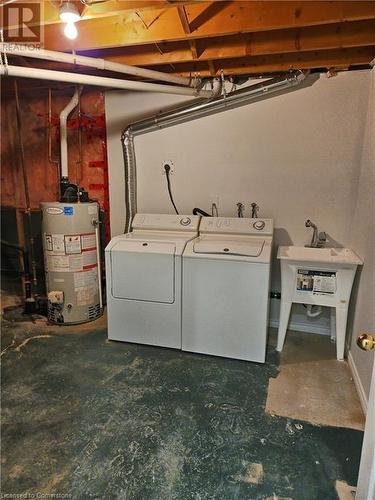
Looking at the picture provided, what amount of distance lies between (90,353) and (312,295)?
1926 mm

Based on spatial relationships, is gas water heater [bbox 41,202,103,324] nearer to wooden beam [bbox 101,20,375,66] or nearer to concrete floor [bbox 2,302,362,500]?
concrete floor [bbox 2,302,362,500]

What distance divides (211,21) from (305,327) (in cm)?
275

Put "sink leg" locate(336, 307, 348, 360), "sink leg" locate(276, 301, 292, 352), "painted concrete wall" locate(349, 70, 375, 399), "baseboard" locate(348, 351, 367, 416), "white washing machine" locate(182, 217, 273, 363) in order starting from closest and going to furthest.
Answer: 1. "baseboard" locate(348, 351, 367, 416)
2. "painted concrete wall" locate(349, 70, 375, 399)
3. "white washing machine" locate(182, 217, 273, 363)
4. "sink leg" locate(336, 307, 348, 360)
5. "sink leg" locate(276, 301, 292, 352)

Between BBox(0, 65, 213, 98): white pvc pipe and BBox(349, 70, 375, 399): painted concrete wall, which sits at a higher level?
BBox(0, 65, 213, 98): white pvc pipe

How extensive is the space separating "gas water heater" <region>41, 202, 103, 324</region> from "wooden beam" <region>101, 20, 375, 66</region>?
56.5 inches

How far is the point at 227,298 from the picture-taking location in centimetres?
250

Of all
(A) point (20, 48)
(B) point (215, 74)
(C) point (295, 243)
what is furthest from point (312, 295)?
(A) point (20, 48)


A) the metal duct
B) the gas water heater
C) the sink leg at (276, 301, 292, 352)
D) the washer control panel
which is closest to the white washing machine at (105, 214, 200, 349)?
the washer control panel

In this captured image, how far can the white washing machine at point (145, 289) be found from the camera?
2.63 m

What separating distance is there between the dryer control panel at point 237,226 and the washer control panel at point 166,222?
0.10m

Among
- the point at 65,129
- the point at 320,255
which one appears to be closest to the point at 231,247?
the point at 320,255

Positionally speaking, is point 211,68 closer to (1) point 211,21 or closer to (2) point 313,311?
(1) point 211,21

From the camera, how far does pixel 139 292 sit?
2723 mm

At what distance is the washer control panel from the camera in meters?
3.01
